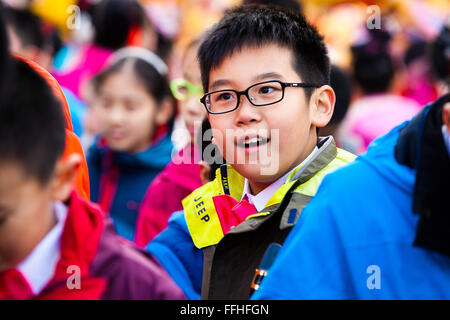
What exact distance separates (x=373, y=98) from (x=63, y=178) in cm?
356

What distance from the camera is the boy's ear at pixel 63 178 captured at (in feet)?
4.52

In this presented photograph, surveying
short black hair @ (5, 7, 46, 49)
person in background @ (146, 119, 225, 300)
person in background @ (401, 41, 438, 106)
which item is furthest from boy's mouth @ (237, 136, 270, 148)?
person in background @ (401, 41, 438, 106)

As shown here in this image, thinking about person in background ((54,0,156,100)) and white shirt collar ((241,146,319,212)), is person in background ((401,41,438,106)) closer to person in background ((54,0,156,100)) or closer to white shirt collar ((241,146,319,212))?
person in background ((54,0,156,100))

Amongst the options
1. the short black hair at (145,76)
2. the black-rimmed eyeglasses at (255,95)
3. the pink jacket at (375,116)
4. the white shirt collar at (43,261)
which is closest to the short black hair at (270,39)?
→ the black-rimmed eyeglasses at (255,95)

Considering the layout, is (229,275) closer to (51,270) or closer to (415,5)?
(51,270)

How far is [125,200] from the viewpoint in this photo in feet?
11.3

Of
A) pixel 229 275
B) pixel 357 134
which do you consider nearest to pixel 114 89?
pixel 357 134

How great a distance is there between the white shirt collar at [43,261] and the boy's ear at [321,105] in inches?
38.3

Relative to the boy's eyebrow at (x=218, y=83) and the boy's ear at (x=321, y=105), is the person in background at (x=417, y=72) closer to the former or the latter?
the boy's ear at (x=321, y=105)

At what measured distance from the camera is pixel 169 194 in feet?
9.54

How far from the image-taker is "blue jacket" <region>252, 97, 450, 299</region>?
4.63 feet

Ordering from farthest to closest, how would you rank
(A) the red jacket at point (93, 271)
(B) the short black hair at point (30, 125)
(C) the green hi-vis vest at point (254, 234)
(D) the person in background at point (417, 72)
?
1. (D) the person in background at point (417, 72)
2. (C) the green hi-vis vest at point (254, 234)
3. (A) the red jacket at point (93, 271)
4. (B) the short black hair at point (30, 125)

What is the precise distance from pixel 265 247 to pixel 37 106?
2.51ft

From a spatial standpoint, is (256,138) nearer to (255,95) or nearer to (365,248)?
(255,95)
